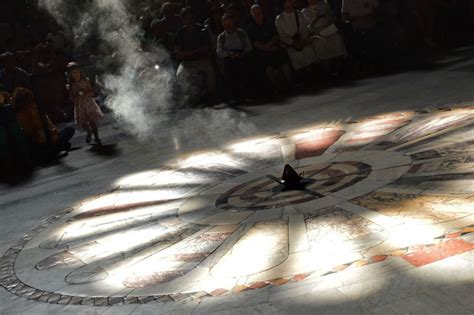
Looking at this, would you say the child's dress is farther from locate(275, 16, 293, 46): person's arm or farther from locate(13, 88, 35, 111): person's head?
locate(275, 16, 293, 46): person's arm

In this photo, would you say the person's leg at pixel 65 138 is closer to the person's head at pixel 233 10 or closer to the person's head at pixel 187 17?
the person's head at pixel 187 17

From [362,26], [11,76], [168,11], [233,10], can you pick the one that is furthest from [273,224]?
[168,11]

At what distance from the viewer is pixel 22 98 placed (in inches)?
340

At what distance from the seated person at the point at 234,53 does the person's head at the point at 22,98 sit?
289 cm

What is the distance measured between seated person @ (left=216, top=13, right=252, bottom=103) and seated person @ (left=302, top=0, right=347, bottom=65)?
3.30 ft

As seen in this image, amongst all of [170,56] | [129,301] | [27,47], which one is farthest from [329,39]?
[27,47]

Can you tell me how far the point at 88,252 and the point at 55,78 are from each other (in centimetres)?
918

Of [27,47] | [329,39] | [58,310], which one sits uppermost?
[27,47]

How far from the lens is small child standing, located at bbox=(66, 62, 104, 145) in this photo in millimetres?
8547

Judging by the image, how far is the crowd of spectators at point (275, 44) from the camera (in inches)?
355

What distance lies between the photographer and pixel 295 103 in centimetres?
846

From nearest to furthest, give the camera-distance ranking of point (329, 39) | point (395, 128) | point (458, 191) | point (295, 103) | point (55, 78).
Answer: point (458, 191) → point (395, 128) → point (295, 103) → point (329, 39) → point (55, 78)

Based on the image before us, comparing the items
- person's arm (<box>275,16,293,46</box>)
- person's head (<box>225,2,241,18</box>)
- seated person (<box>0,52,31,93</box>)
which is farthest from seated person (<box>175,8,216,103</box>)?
seated person (<box>0,52,31,93</box>)

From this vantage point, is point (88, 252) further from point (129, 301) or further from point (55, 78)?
point (55, 78)
